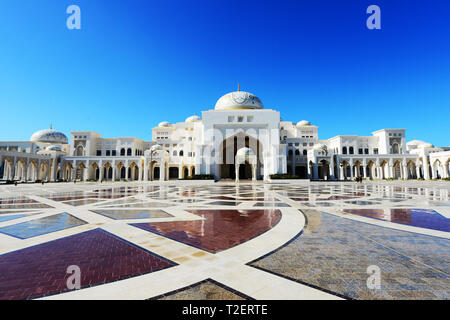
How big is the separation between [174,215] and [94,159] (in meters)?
48.0

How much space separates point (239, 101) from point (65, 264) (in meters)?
43.6

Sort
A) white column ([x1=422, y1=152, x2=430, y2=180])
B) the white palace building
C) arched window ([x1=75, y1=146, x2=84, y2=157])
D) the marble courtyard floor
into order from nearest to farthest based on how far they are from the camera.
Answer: the marble courtyard floor, the white palace building, white column ([x1=422, y1=152, x2=430, y2=180]), arched window ([x1=75, y1=146, x2=84, y2=157])

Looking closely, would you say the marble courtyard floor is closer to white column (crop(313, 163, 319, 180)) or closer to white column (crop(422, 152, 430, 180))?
white column (crop(313, 163, 319, 180))

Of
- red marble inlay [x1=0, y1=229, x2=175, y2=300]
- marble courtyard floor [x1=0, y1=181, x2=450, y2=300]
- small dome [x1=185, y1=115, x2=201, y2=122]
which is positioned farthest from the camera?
small dome [x1=185, y1=115, x2=201, y2=122]

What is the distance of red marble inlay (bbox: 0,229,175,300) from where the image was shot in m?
3.05

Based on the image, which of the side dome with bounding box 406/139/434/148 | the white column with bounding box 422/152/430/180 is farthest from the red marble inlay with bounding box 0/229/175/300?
the side dome with bounding box 406/139/434/148

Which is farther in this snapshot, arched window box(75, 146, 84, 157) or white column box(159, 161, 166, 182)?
arched window box(75, 146, 84, 157)

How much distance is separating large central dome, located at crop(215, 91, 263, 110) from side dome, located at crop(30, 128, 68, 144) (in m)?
49.1

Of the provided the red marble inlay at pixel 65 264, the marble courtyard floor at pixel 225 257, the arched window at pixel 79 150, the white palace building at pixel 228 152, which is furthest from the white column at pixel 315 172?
the arched window at pixel 79 150

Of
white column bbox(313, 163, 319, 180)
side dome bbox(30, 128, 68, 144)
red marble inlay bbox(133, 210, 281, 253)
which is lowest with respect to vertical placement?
red marble inlay bbox(133, 210, 281, 253)

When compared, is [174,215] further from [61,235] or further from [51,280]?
[51,280]

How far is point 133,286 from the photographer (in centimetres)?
298

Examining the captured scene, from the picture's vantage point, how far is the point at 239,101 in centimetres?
4438
